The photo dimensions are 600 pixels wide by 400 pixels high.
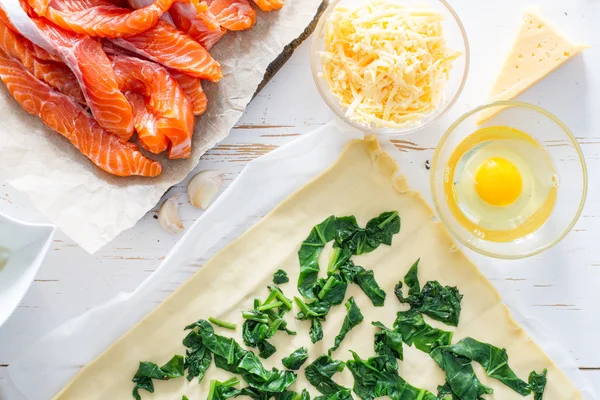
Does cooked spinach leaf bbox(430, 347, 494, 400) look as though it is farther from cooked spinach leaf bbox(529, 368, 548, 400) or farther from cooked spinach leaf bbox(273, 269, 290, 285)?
cooked spinach leaf bbox(273, 269, 290, 285)

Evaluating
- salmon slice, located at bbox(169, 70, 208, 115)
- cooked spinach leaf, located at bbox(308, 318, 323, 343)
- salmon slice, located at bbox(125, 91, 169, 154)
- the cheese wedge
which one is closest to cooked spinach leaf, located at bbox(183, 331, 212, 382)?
cooked spinach leaf, located at bbox(308, 318, 323, 343)

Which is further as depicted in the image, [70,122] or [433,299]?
[433,299]

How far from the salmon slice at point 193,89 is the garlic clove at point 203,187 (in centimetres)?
26

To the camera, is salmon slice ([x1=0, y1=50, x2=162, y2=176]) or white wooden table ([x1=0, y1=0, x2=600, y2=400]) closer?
salmon slice ([x1=0, y1=50, x2=162, y2=176])

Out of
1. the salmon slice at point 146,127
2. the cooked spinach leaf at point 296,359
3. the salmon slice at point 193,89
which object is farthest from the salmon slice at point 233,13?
the cooked spinach leaf at point 296,359

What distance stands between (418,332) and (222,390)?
0.84 metres

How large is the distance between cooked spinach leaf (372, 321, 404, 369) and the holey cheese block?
0.03 meters

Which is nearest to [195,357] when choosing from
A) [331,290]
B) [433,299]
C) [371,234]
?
[331,290]

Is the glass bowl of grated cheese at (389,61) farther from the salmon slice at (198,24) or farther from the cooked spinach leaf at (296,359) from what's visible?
the cooked spinach leaf at (296,359)

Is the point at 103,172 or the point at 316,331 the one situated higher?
the point at 103,172

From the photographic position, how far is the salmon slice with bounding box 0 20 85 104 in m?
2.20

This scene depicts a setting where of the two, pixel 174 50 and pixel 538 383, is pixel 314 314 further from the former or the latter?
pixel 174 50

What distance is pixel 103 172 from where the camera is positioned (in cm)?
231

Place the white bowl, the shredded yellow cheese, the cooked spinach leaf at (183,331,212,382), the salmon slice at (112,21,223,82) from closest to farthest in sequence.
A: the white bowl → the shredded yellow cheese → the salmon slice at (112,21,223,82) → the cooked spinach leaf at (183,331,212,382)
